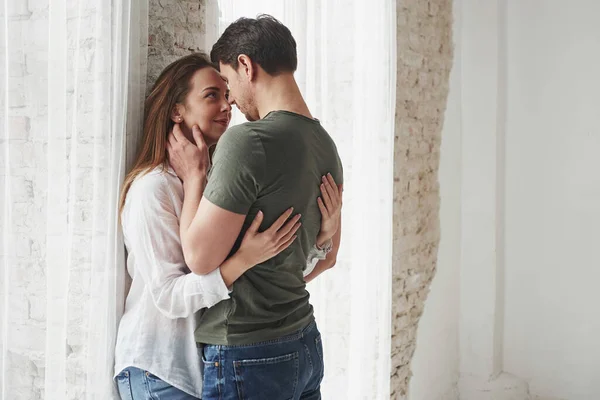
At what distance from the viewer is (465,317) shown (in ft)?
16.1

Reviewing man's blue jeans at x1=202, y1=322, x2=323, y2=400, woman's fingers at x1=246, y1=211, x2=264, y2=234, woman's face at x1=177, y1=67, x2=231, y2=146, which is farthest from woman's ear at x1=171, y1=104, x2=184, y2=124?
man's blue jeans at x1=202, y1=322, x2=323, y2=400

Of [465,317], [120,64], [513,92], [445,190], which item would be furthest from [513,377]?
[120,64]

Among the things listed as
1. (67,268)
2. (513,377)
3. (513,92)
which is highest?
(513,92)

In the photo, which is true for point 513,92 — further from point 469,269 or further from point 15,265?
point 15,265

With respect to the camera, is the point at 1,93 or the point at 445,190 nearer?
the point at 1,93

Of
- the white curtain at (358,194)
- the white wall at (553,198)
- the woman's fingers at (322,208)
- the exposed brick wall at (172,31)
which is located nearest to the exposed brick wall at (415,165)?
the white curtain at (358,194)

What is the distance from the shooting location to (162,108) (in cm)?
202

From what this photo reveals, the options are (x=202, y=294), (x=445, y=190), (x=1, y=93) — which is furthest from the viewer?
(x=445, y=190)

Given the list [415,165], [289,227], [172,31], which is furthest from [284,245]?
[415,165]

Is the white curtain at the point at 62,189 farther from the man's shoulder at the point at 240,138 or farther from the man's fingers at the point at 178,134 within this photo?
the man's shoulder at the point at 240,138

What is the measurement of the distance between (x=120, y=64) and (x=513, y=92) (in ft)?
11.8

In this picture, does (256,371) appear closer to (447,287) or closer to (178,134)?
(178,134)

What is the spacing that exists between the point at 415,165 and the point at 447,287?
105cm

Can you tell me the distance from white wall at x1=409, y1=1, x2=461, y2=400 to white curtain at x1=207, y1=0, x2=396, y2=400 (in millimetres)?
1059
